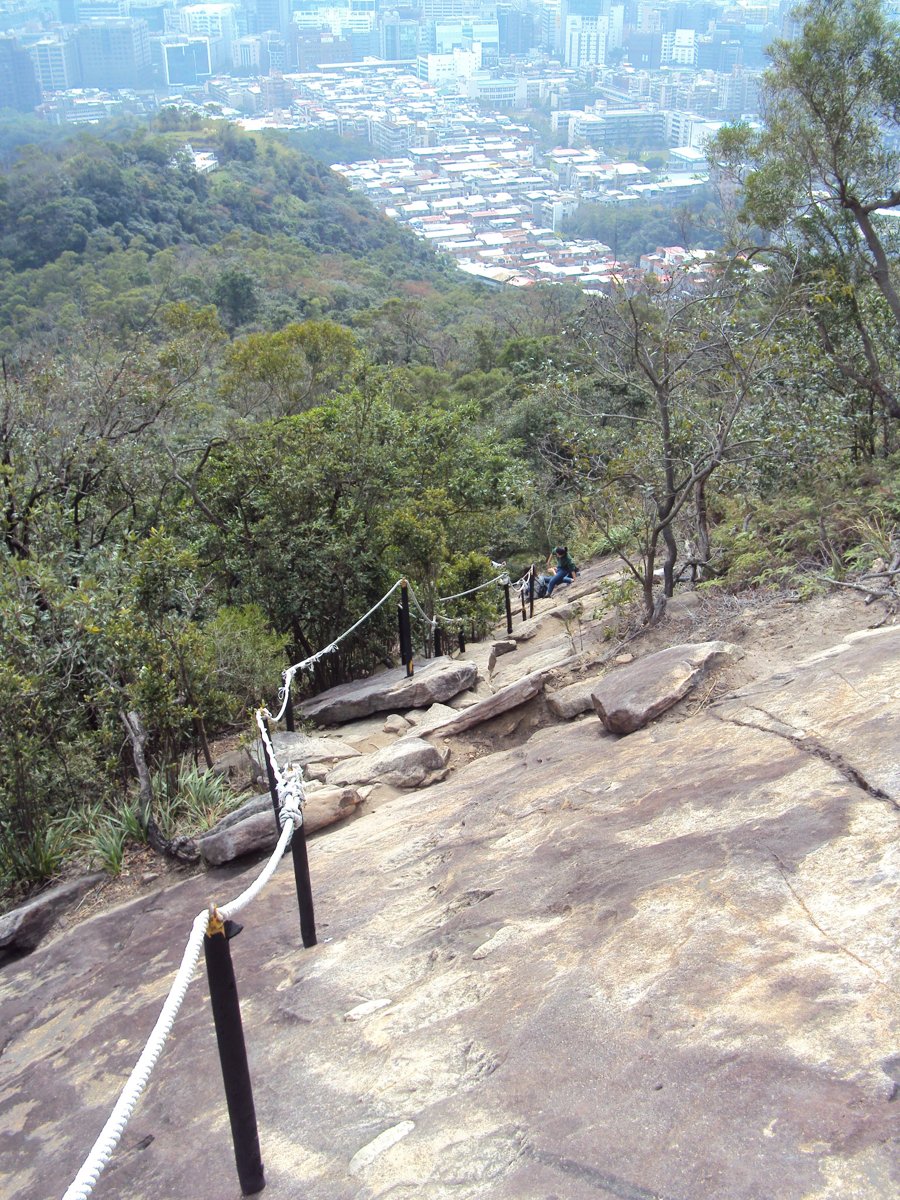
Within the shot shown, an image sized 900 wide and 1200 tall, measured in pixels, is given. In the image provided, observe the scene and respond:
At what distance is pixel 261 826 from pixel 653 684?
2.46 meters

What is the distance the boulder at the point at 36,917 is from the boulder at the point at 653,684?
330cm

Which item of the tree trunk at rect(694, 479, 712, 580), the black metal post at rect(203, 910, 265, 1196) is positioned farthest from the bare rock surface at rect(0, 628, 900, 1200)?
the tree trunk at rect(694, 479, 712, 580)

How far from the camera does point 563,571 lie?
1492cm

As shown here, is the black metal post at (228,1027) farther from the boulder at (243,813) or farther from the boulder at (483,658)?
the boulder at (483,658)

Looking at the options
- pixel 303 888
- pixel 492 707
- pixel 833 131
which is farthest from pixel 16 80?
pixel 303 888

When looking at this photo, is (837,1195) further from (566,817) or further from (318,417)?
(318,417)

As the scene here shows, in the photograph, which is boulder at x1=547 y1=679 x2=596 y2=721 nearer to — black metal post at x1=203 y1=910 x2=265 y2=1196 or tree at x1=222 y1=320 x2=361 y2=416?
black metal post at x1=203 y1=910 x2=265 y2=1196

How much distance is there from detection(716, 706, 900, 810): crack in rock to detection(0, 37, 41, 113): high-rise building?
19390 centimetres

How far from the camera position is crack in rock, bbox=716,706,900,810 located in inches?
164

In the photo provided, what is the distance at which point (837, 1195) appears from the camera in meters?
2.42

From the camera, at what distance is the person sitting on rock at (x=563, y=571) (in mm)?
14789

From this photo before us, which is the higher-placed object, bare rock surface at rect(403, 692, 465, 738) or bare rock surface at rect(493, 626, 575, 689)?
bare rock surface at rect(403, 692, 465, 738)

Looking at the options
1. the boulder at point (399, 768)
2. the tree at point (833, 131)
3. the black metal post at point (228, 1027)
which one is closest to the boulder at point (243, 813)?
the boulder at point (399, 768)

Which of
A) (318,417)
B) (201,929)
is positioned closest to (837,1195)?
(201,929)
